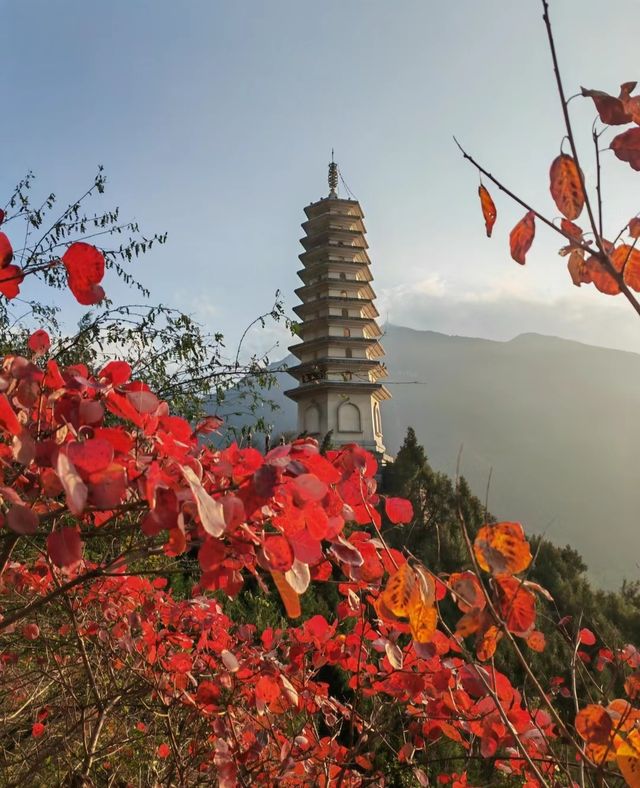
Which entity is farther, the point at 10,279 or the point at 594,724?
the point at 594,724

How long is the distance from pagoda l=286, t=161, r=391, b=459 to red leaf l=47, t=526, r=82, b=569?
1445 centimetres

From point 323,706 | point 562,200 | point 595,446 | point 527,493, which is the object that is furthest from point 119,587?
point 595,446

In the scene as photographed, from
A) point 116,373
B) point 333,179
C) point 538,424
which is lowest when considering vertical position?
point 116,373

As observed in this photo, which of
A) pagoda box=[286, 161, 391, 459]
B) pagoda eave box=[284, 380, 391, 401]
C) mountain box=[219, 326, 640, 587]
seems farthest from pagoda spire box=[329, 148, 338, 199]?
mountain box=[219, 326, 640, 587]

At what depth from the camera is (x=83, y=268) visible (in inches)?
36.6

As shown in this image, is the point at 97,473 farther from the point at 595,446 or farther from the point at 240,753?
the point at 595,446

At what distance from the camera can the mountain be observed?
4856 centimetres

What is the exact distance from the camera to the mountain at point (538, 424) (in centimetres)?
4856

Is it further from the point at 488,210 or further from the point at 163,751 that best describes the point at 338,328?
the point at 488,210

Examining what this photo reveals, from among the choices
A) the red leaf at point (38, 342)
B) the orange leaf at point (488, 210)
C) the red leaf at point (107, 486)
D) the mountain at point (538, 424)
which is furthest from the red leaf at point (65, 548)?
the mountain at point (538, 424)

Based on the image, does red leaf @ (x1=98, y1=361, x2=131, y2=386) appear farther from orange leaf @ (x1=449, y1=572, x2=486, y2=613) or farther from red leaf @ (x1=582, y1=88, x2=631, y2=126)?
red leaf @ (x1=582, y1=88, x2=631, y2=126)

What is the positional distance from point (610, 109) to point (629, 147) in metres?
0.08

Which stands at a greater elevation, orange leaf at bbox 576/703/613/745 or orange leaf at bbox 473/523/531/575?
orange leaf at bbox 473/523/531/575

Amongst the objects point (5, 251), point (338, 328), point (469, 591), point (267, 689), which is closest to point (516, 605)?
point (469, 591)
